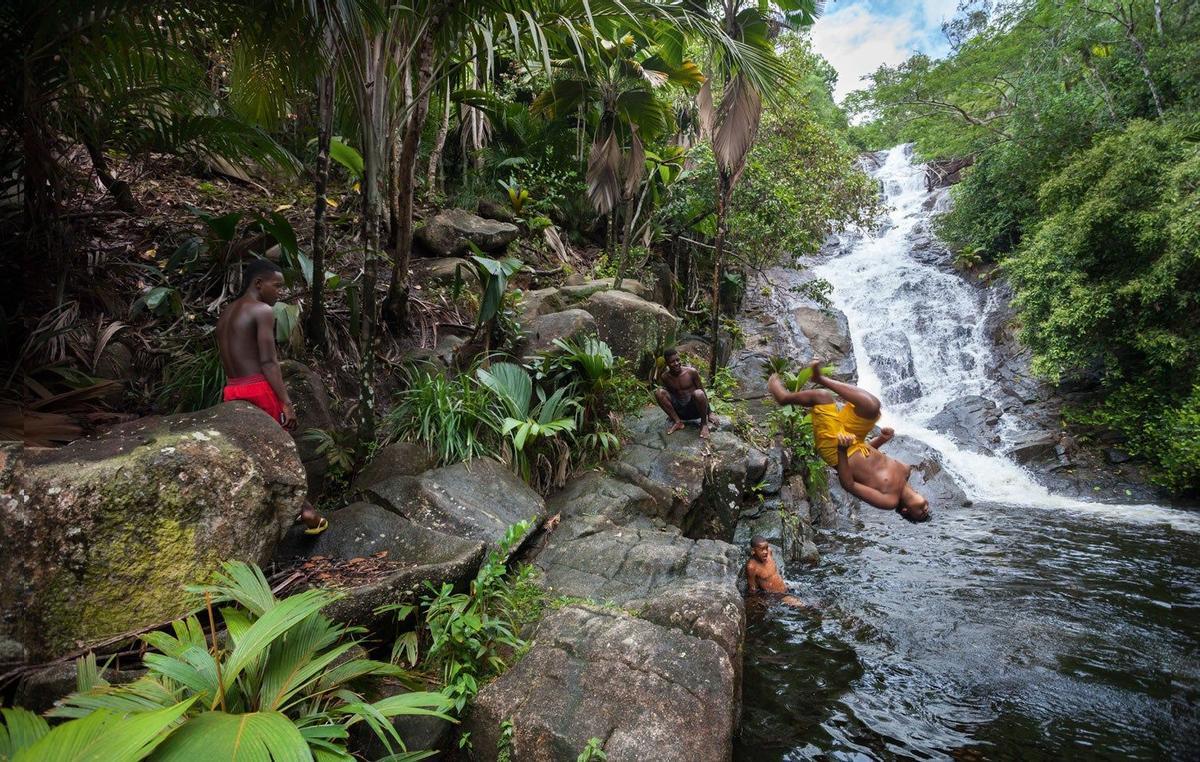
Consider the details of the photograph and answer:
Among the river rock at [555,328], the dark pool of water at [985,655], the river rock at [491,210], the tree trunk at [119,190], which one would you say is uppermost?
the river rock at [491,210]

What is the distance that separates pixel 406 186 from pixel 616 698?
4427mm

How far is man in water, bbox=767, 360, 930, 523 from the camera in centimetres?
457

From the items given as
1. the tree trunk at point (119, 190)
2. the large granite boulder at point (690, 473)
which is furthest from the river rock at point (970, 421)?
the tree trunk at point (119, 190)

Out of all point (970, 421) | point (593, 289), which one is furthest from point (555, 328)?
point (970, 421)

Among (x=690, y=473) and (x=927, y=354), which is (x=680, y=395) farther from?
(x=927, y=354)

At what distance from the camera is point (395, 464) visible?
14.9ft

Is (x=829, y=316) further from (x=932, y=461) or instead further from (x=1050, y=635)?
(x=1050, y=635)

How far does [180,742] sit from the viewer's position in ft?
6.05

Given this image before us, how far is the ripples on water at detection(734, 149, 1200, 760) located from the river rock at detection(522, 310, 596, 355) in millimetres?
3459

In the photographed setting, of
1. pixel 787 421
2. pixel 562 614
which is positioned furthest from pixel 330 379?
pixel 787 421

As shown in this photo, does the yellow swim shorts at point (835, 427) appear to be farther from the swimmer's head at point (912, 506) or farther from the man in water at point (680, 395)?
the man in water at point (680, 395)

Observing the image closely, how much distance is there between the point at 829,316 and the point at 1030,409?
405 centimetres

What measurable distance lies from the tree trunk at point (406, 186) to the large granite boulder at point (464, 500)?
1.98 meters

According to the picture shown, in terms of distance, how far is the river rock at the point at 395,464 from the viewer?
14.6 feet
